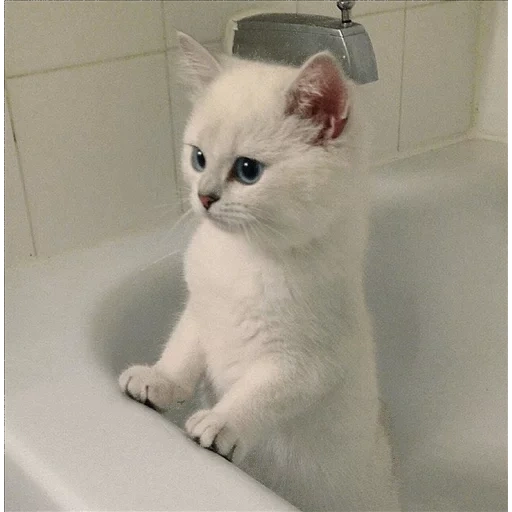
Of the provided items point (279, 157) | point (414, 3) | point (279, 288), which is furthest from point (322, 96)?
point (414, 3)

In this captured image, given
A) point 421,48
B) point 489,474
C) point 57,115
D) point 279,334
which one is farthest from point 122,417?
point 421,48

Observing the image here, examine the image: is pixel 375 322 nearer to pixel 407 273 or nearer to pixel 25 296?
pixel 407 273

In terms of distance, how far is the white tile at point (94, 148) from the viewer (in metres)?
0.96

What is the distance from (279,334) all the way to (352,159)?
189 millimetres

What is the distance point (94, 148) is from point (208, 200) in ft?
1.34

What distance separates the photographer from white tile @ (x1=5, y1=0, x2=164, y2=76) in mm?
909

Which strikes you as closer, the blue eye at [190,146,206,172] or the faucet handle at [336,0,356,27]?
the blue eye at [190,146,206,172]

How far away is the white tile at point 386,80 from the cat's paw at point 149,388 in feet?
2.13

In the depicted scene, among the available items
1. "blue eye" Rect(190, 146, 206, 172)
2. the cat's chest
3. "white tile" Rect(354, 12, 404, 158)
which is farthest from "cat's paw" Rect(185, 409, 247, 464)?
"white tile" Rect(354, 12, 404, 158)

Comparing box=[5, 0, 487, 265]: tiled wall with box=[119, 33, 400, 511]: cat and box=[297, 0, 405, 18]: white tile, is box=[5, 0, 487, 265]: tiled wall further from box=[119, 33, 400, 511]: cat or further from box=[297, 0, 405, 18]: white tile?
box=[119, 33, 400, 511]: cat

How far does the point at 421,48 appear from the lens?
1.33m

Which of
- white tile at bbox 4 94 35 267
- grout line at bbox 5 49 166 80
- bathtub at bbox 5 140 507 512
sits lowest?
bathtub at bbox 5 140 507 512

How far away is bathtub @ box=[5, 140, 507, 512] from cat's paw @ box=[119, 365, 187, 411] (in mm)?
18

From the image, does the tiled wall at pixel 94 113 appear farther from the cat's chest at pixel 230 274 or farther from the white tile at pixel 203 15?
the cat's chest at pixel 230 274
